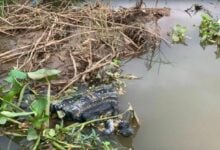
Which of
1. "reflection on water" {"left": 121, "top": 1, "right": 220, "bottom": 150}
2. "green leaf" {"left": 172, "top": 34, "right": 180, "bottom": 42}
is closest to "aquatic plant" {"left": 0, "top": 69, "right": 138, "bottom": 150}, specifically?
"reflection on water" {"left": 121, "top": 1, "right": 220, "bottom": 150}

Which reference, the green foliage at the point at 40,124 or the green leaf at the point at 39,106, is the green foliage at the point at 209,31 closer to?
the green foliage at the point at 40,124

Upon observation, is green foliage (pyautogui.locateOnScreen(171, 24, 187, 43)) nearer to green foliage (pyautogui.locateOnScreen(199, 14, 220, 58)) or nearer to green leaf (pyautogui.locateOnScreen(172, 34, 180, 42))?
green leaf (pyautogui.locateOnScreen(172, 34, 180, 42))

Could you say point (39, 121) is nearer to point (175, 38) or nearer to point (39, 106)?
point (39, 106)

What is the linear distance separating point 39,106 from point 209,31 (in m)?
2.02

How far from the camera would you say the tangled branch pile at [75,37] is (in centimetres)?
342

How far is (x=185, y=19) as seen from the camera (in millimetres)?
4191

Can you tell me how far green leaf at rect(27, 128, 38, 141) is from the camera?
2486 mm

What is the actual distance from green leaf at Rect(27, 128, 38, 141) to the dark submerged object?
0.36m

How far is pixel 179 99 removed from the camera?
3.15 metres

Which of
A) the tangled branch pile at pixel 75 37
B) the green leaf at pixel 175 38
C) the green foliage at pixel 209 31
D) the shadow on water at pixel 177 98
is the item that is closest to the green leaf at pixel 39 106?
the shadow on water at pixel 177 98

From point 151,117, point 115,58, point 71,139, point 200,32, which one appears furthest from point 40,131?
point 200,32

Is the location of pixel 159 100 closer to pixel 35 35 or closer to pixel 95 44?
pixel 95 44

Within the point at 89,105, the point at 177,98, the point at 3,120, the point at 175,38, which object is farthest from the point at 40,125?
the point at 175,38

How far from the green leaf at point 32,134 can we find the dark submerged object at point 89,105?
0.36 m
